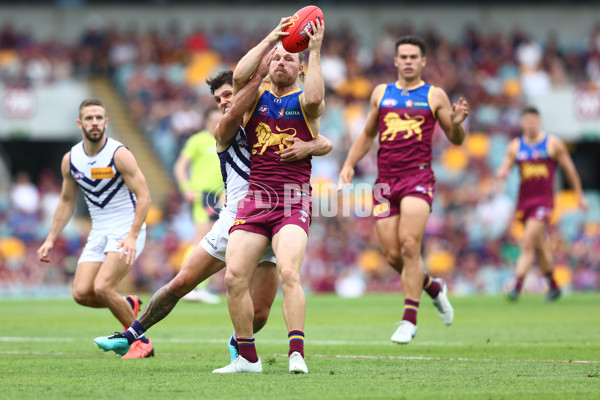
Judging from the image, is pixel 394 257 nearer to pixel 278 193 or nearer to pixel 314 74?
pixel 278 193

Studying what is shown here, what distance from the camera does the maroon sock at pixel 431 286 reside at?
10141mm

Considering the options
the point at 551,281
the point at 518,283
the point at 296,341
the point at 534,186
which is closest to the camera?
the point at 296,341

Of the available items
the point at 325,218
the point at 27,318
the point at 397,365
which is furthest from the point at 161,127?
the point at 397,365

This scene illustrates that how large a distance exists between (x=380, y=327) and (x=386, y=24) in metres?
20.8

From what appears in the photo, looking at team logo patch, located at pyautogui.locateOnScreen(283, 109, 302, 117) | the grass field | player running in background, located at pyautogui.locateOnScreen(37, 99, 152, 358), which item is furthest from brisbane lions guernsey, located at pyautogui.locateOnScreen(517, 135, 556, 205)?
team logo patch, located at pyautogui.locateOnScreen(283, 109, 302, 117)

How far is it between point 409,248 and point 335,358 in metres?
1.84

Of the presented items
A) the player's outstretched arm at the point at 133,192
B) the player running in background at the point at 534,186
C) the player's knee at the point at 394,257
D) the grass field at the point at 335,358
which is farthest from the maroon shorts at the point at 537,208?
the player's outstretched arm at the point at 133,192

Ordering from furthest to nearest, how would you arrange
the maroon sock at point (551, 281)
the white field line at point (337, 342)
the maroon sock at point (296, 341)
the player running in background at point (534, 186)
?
the maroon sock at point (551, 281)
the player running in background at point (534, 186)
the white field line at point (337, 342)
the maroon sock at point (296, 341)

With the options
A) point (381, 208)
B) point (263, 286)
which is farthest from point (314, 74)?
point (381, 208)

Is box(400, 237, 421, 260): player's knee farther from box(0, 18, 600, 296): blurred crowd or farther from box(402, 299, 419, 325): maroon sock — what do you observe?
box(0, 18, 600, 296): blurred crowd

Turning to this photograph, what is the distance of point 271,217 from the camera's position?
23.5ft

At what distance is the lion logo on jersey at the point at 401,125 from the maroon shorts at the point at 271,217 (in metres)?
3.01

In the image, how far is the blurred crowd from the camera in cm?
2202

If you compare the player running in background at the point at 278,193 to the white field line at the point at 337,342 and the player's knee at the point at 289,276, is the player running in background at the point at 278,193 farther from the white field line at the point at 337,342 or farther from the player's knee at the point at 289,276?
the white field line at the point at 337,342
